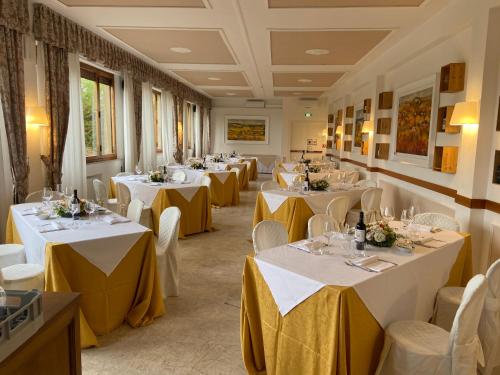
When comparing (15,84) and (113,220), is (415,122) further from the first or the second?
(15,84)

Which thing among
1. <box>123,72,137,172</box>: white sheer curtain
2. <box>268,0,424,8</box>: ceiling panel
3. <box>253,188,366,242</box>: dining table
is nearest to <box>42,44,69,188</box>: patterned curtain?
<box>123,72,137,172</box>: white sheer curtain

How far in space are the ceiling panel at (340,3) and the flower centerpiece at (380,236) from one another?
2.96 metres

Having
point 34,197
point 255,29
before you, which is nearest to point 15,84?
point 34,197

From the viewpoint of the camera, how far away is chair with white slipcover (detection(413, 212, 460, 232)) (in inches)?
155

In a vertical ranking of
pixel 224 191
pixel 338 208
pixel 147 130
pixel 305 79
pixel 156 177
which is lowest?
pixel 224 191

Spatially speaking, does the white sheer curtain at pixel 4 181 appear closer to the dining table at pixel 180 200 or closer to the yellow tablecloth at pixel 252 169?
the dining table at pixel 180 200

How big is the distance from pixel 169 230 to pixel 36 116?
2.59 meters

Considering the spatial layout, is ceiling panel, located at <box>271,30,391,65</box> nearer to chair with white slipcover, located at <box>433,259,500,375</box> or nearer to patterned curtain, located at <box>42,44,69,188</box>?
patterned curtain, located at <box>42,44,69,188</box>

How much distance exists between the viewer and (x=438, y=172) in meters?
5.35

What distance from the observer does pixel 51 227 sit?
3.46m

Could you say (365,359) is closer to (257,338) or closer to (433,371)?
(433,371)

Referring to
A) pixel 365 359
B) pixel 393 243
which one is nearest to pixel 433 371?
pixel 365 359

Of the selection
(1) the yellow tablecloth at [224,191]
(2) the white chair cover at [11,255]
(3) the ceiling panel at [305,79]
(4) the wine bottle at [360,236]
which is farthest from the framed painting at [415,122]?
(2) the white chair cover at [11,255]

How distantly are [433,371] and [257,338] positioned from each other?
118 centimetres
